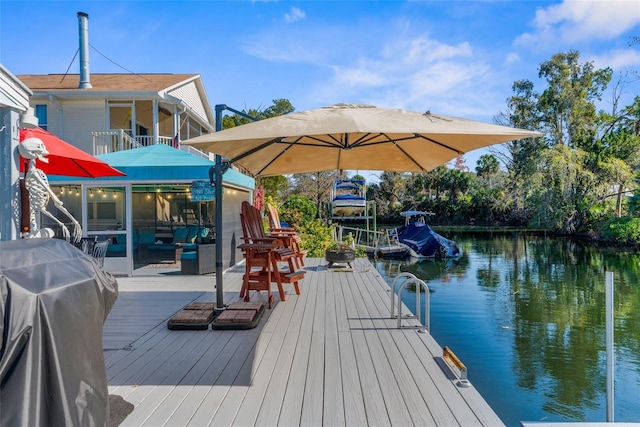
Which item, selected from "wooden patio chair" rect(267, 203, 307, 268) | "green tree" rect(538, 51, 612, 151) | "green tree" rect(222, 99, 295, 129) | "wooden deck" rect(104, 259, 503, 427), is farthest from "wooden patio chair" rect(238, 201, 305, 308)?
"green tree" rect(538, 51, 612, 151)

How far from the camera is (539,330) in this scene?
8.09 meters

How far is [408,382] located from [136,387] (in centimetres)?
185

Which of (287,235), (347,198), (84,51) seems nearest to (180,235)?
(287,235)

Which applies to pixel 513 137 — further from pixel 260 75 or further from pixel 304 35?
pixel 260 75

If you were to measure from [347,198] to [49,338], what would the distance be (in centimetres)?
1910

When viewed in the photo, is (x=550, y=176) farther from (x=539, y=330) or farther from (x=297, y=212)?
(x=539, y=330)

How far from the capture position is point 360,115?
2.97 meters

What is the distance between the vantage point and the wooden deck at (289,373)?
91.3 inches

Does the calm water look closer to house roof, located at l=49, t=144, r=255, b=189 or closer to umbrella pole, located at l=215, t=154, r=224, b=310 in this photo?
umbrella pole, located at l=215, t=154, r=224, b=310

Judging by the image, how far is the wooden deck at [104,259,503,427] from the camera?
2.32m

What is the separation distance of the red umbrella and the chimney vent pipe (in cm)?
964

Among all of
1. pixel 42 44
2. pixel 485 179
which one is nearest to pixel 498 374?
pixel 42 44

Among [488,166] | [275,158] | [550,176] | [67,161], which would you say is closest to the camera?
[67,161]

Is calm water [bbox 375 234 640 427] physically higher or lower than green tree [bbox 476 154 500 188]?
lower
